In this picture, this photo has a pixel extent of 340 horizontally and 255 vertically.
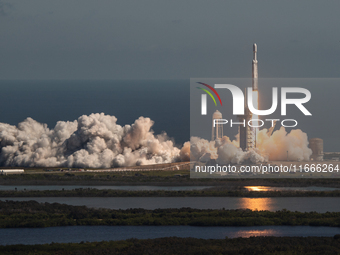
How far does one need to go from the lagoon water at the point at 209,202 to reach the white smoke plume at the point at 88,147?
21894 millimetres

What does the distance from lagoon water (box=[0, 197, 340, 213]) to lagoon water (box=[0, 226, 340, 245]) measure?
271 inches

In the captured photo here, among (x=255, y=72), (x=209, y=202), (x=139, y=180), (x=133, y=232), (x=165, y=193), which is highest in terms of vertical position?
(x=255, y=72)

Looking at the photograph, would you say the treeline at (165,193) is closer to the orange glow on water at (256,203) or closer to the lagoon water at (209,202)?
the lagoon water at (209,202)

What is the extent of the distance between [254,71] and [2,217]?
42.4 m

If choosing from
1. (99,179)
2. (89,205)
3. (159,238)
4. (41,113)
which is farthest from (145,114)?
(159,238)

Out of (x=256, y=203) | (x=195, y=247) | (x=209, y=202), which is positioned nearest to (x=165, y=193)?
(x=209, y=202)

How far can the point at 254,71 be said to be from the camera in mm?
81750

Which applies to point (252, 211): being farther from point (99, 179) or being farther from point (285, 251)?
point (99, 179)

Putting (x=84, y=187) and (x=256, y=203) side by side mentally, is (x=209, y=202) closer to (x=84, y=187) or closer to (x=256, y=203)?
(x=256, y=203)

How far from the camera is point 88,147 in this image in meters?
82.1

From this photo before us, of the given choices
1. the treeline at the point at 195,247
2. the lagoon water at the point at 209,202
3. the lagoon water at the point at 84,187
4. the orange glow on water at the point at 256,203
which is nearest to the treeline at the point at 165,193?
the lagoon water at the point at 209,202

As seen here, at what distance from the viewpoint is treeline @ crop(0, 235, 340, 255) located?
39.2 meters

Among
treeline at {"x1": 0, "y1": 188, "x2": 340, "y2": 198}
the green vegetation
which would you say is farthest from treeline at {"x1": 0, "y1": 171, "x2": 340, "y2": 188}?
treeline at {"x1": 0, "y1": 188, "x2": 340, "y2": 198}

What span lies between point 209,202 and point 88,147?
2881 centimetres
